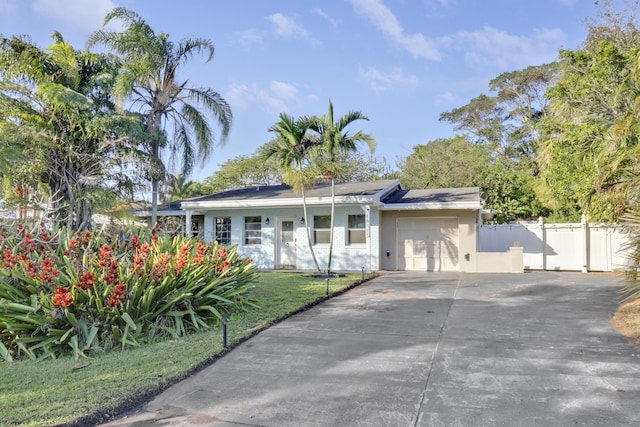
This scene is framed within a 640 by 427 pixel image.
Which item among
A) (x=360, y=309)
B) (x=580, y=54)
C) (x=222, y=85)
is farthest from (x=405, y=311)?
(x=222, y=85)

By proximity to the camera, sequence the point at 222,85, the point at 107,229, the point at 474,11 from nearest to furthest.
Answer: the point at 107,229, the point at 474,11, the point at 222,85

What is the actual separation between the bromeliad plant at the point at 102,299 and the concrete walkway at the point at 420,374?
1.46 m

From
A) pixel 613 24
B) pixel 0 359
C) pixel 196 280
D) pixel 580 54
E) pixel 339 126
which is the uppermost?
pixel 613 24

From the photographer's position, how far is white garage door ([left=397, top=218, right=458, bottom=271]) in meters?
Result: 15.4

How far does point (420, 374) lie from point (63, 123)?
15662mm

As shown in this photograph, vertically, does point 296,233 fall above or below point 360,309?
above

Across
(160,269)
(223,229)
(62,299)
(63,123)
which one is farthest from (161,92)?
(62,299)

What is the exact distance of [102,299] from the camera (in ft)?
20.2

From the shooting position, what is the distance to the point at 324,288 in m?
10.7

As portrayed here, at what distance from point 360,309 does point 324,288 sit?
2.56 meters

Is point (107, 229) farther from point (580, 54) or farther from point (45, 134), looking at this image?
point (580, 54)

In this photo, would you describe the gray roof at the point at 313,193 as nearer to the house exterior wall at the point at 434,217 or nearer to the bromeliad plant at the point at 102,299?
the house exterior wall at the point at 434,217

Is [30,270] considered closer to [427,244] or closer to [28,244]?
[28,244]

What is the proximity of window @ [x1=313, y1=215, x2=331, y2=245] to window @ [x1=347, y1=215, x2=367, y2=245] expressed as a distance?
0.80 metres
